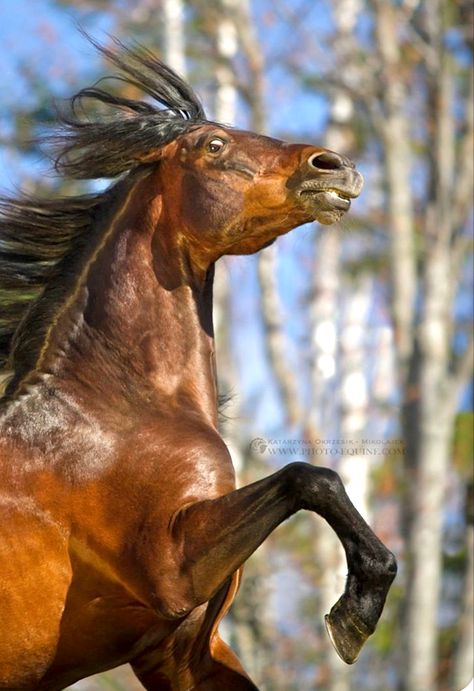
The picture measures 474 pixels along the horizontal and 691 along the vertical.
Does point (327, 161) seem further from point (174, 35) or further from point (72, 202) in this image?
point (174, 35)

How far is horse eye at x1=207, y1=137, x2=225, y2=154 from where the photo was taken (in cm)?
425

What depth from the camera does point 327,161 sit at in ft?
13.5

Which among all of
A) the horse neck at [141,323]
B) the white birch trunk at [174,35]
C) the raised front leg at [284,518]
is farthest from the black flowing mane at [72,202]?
the white birch trunk at [174,35]

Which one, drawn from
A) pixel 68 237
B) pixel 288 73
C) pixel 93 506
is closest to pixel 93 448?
pixel 93 506

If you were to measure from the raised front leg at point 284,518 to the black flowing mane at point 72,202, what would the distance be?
903 millimetres

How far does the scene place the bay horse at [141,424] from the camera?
3701 millimetres

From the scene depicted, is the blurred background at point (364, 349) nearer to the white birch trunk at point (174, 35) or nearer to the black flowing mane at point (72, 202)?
the white birch trunk at point (174, 35)

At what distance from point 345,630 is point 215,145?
150cm

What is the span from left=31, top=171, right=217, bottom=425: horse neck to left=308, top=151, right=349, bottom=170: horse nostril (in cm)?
46

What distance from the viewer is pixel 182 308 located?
166 inches

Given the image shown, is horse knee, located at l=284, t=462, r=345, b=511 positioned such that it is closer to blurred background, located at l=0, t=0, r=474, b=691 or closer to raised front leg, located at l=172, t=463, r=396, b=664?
raised front leg, located at l=172, t=463, r=396, b=664

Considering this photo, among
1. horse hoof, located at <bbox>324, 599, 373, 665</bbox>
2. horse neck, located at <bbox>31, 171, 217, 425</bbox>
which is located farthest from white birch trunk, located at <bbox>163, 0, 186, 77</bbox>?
horse hoof, located at <bbox>324, 599, 373, 665</bbox>

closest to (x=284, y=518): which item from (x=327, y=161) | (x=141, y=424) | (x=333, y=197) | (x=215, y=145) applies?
(x=141, y=424)

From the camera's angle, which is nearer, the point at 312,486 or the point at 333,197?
the point at 312,486
